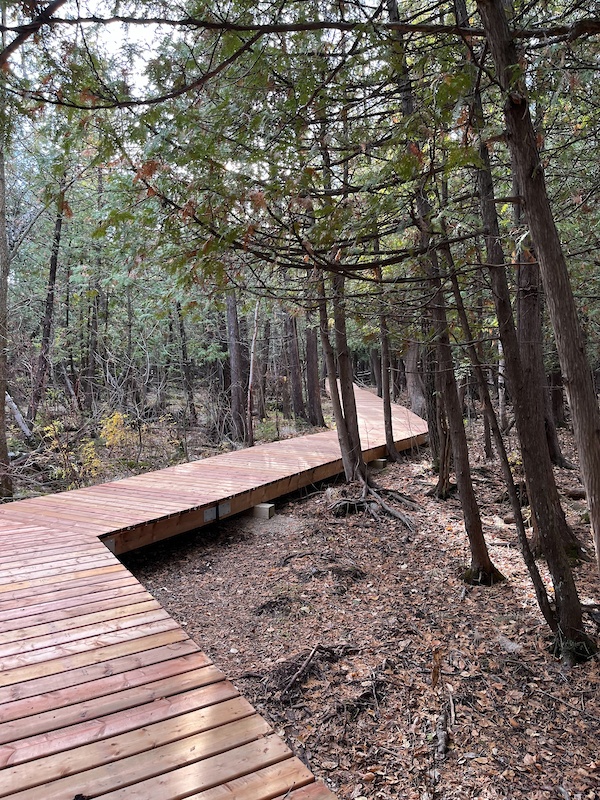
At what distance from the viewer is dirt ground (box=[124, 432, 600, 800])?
2.96m

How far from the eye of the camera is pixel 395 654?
4.03 m

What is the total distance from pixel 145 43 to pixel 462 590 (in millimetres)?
4962

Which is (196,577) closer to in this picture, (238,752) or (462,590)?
(462,590)

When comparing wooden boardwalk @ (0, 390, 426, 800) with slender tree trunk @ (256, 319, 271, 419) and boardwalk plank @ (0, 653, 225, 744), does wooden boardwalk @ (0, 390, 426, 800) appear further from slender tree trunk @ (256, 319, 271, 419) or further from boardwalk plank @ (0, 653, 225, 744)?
slender tree trunk @ (256, 319, 271, 419)

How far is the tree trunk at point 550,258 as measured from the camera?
2.43m

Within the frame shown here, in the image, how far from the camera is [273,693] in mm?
3623

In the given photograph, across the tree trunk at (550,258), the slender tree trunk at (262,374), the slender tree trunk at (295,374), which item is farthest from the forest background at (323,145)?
the slender tree trunk at (262,374)

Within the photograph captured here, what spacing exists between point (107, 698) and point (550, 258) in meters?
3.05

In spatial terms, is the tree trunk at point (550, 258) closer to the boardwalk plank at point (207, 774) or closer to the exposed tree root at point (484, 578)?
the boardwalk plank at point (207, 774)

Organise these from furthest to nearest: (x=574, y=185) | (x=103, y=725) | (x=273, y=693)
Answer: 1. (x=574, y=185)
2. (x=273, y=693)
3. (x=103, y=725)

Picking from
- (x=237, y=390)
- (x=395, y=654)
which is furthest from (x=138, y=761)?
(x=237, y=390)

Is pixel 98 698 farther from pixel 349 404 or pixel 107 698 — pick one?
pixel 349 404

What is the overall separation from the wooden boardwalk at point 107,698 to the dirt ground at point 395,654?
0.87m

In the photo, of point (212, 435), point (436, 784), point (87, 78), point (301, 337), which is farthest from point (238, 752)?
point (301, 337)
